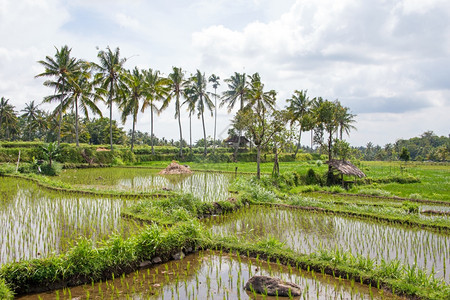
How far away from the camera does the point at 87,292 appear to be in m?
4.41

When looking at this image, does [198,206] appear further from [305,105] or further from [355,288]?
[305,105]

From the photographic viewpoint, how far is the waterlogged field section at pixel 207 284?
4.50 meters

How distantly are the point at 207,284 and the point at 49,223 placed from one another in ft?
16.5

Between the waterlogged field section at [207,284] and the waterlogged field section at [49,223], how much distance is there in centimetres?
86

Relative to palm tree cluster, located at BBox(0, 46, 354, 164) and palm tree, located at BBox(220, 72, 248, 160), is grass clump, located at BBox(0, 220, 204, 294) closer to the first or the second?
palm tree cluster, located at BBox(0, 46, 354, 164)

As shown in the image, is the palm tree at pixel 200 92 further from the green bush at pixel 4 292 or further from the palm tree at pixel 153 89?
the green bush at pixel 4 292

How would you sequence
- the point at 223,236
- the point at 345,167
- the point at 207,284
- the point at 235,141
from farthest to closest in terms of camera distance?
the point at 235,141, the point at 345,167, the point at 223,236, the point at 207,284

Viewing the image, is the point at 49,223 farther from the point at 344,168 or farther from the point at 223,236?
the point at 344,168

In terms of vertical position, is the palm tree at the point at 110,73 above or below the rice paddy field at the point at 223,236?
above

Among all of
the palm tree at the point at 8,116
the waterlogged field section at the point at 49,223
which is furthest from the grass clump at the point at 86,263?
the palm tree at the point at 8,116

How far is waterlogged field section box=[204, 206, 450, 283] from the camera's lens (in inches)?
244

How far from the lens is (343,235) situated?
299 inches

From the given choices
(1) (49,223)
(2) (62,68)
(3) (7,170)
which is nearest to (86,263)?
(1) (49,223)

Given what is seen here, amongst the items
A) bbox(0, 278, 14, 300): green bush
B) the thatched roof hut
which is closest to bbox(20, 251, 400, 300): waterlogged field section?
bbox(0, 278, 14, 300): green bush
